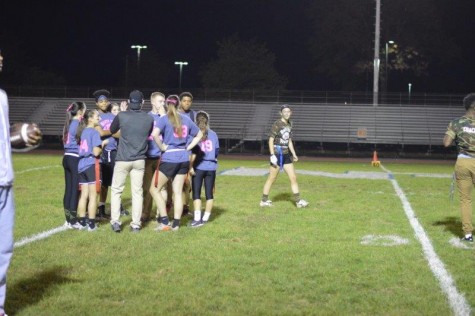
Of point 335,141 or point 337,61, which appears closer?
point 335,141

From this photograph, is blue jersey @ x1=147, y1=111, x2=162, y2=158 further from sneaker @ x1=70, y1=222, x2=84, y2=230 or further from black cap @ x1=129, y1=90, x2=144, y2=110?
sneaker @ x1=70, y1=222, x2=84, y2=230

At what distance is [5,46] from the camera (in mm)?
71812

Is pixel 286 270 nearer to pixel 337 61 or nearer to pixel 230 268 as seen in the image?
pixel 230 268

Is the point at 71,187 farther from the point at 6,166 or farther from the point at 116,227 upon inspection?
the point at 6,166

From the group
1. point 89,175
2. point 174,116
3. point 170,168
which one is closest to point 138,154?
point 170,168

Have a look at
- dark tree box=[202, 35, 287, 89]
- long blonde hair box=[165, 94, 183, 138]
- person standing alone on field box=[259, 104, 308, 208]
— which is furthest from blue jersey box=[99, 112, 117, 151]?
dark tree box=[202, 35, 287, 89]

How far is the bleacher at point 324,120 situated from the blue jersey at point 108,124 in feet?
97.9

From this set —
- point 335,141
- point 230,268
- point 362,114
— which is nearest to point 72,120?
point 230,268

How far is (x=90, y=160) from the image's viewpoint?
1013 cm

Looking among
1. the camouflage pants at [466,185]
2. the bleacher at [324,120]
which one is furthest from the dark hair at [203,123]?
the bleacher at [324,120]

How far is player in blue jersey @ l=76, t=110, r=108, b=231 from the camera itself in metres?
10.1

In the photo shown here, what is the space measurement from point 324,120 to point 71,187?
→ 117 ft

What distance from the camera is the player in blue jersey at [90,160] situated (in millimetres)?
10055

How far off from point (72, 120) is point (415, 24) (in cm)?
5562
